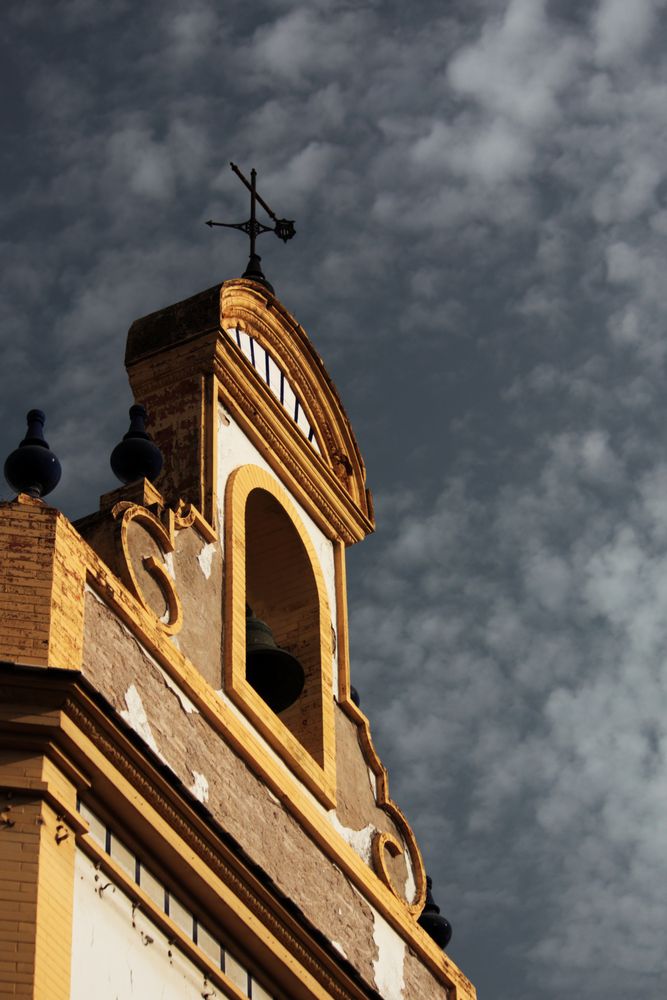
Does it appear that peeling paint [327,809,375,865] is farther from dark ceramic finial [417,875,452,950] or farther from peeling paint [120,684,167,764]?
peeling paint [120,684,167,764]

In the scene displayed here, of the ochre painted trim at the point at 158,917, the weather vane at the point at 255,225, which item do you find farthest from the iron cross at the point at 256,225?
the ochre painted trim at the point at 158,917

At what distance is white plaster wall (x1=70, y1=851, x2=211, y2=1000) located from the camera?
1327 cm

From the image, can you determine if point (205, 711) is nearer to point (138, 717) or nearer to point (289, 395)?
point (138, 717)

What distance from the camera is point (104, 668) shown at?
1487 centimetres

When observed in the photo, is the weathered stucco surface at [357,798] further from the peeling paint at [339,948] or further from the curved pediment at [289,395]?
A: the curved pediment at [289,395]

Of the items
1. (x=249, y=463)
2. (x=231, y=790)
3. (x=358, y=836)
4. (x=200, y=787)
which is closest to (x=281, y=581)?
(x=249, y=463)

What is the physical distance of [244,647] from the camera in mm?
17188

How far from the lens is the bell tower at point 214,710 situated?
543 inches

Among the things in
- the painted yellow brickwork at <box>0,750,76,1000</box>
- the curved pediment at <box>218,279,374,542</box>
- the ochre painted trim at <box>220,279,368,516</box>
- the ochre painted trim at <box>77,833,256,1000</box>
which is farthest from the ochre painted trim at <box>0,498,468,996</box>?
the ochre painted trim at <box>220,279,368,516</box>

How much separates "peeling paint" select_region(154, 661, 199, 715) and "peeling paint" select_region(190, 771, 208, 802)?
18.8 inches

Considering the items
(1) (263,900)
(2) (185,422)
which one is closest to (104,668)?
(1) (263,900)

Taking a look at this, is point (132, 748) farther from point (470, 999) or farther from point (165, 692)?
point (470, 999)

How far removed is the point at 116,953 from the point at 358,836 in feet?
15.0

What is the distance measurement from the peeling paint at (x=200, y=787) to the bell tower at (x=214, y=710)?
0.7 inches
